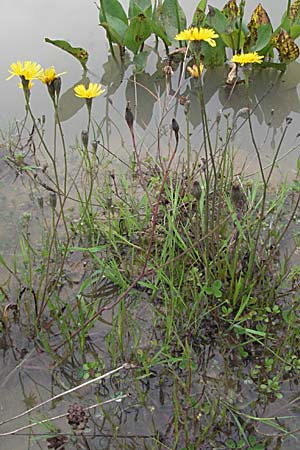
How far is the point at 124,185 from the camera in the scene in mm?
1944

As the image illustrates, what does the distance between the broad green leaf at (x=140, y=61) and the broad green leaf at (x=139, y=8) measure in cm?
16

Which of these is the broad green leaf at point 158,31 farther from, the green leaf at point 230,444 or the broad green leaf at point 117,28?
the green leaf at point 230,444

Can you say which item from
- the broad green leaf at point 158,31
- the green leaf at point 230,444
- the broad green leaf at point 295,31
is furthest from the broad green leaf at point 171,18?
the green leaf at point 230,444

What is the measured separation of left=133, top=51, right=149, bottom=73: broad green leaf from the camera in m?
2.57

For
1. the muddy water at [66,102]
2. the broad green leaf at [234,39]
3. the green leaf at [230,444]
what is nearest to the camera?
the green leaf at [230,444]

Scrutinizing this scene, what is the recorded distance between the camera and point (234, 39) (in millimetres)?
2428

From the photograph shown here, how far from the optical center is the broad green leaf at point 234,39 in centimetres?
240

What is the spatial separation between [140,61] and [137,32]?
0.13 m

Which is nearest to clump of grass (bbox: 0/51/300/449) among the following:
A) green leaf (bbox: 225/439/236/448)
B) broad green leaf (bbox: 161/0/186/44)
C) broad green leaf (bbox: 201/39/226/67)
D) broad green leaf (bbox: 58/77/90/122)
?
green leaf (bbox: 225/439/236/448)

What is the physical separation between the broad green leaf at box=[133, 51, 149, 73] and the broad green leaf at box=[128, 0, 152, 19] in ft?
0.53

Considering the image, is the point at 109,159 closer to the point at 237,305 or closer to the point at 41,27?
the point at 237,305

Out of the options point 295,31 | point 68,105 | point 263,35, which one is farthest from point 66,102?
point 295,31

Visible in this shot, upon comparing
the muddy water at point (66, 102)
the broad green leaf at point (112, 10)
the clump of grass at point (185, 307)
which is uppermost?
the broad green leaf at point (112, 10)

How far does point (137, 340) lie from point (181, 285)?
22cm
